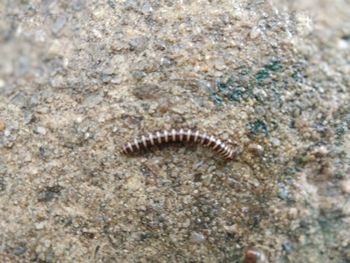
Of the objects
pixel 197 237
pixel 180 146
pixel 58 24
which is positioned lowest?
pixel 197 237

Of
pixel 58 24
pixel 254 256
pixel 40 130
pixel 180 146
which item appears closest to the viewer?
pixel 254 256

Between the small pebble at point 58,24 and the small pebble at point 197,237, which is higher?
the small pebble at point 58,24

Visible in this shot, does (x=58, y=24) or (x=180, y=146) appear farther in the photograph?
(x=58, y=24)

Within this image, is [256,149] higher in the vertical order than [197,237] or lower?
higher

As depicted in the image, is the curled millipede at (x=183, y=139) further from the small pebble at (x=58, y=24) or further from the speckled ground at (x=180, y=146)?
the small pebble at (x=58, y=24)

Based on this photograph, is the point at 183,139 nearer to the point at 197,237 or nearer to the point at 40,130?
the point at 197,237

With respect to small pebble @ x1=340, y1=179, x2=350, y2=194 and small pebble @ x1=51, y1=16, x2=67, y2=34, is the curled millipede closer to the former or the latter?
small pebble @ x1=340, y1=179, x2=350, y2=194

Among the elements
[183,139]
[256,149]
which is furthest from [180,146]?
[256,149]

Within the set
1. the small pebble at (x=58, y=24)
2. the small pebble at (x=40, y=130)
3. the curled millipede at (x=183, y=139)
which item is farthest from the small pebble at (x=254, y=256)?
the small pebble at (x=58, y=24)
